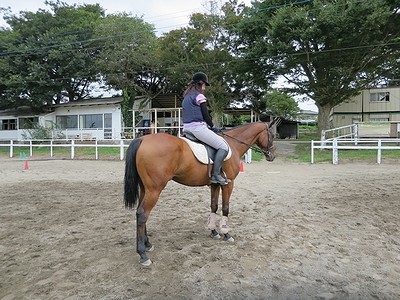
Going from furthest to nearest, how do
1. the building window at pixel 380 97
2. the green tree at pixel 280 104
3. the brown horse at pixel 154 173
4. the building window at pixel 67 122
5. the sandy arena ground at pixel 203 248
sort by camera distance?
1. the green tree at pixel 280 104
2. the building window at pixel 380 97
3. the building window at pixel 67 122
4. the brown horse at pixel 154 173
5. the sandy arena ground at pixel 203 248

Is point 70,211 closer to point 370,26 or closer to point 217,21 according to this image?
point 370,26

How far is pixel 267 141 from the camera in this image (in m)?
5.77

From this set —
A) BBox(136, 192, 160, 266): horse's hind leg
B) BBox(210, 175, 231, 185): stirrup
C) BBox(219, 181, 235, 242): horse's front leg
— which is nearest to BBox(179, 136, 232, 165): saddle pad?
BBox(210, 175, 231, 185): stirrup

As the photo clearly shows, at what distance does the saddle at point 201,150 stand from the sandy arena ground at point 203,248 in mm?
1189

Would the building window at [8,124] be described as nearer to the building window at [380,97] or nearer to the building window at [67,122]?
the building window at [67,122]

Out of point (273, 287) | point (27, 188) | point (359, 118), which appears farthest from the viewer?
point (359, 118)

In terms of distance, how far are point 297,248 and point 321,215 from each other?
188 cm

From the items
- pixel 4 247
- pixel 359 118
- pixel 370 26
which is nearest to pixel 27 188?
pixel 4 247

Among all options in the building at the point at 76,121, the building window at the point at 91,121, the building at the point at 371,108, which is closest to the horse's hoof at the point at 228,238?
the building at the point at 76,121

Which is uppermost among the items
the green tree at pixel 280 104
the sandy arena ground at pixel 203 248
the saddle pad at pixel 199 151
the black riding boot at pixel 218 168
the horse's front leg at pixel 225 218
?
the green tree at pixel 280 104

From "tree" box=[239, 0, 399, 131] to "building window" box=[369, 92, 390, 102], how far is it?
1075 cm

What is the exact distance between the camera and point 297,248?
172 inches

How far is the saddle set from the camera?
4.68 meters

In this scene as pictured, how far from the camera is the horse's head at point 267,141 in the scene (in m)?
5.75
